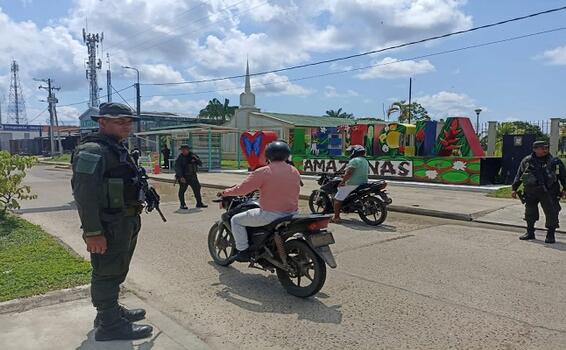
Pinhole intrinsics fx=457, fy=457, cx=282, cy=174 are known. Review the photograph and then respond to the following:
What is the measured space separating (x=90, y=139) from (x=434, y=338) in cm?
323

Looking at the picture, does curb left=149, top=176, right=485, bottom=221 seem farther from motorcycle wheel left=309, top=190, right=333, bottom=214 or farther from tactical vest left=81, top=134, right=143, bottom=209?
tactical vest left=81, top=134, right=143, bottom=209

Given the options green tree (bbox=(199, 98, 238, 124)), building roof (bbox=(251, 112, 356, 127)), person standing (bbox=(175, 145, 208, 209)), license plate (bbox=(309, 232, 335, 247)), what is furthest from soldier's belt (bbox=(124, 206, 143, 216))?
green tree (bbox=(199, 98, 238, 124))

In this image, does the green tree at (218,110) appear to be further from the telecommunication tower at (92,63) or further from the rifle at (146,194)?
the rifle at (146,194)

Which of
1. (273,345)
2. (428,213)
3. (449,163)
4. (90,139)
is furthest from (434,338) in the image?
(449,163)

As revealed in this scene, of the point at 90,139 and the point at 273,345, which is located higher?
the point at 90,139

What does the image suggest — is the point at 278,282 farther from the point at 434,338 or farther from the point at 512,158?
the point at 512,158

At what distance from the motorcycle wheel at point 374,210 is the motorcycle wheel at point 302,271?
4.28 metres

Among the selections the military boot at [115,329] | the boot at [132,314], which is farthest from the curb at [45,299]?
the military boot at [115,329]

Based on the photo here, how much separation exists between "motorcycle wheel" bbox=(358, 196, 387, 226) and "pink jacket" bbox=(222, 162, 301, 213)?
440 cm

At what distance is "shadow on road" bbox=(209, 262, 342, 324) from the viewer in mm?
4348

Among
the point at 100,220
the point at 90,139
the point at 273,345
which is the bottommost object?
the point at 273,345

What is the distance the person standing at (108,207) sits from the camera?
341 centimetres

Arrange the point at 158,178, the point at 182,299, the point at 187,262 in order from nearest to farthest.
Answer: the point at 182,299, the point at 187,262, the point at 158,178

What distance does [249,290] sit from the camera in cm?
501
